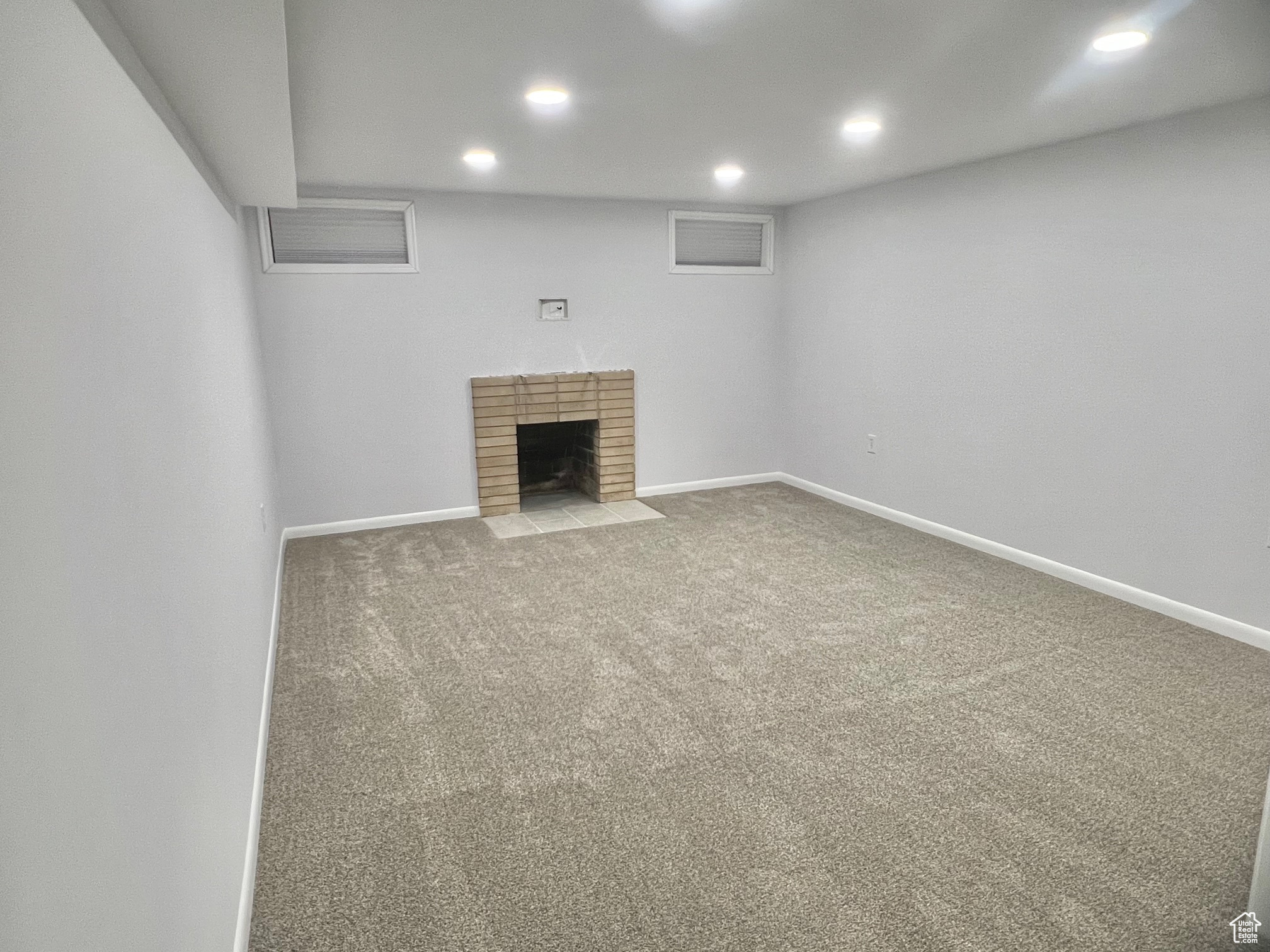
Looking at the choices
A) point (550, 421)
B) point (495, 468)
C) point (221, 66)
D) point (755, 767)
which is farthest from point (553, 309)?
point (755, 767)

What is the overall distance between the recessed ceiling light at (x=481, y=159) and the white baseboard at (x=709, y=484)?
9.02 feet

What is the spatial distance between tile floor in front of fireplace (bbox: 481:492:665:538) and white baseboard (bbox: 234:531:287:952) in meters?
1.85

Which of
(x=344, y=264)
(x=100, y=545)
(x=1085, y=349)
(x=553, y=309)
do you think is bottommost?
(x=100, y=545)

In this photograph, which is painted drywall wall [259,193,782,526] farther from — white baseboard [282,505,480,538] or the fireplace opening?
the fireplace opening

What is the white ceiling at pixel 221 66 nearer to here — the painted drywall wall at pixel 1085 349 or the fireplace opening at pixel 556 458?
the fireplace opening at pixel 556 458

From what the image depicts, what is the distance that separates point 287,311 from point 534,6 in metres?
3.39

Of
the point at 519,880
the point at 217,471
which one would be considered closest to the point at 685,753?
the point at 519,880

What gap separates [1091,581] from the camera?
12.9ft

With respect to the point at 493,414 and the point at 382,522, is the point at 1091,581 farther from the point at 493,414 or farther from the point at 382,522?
the point at 382,522

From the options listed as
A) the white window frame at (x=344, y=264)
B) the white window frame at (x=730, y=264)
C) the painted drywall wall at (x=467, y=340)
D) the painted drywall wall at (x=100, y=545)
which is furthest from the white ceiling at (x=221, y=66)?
the white window frame at (x=730, y=264)

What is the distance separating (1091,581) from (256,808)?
3929 millimetres

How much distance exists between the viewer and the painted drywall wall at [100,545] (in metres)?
0.68

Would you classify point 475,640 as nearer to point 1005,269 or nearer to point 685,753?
point 685,753

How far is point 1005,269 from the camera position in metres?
4.22
